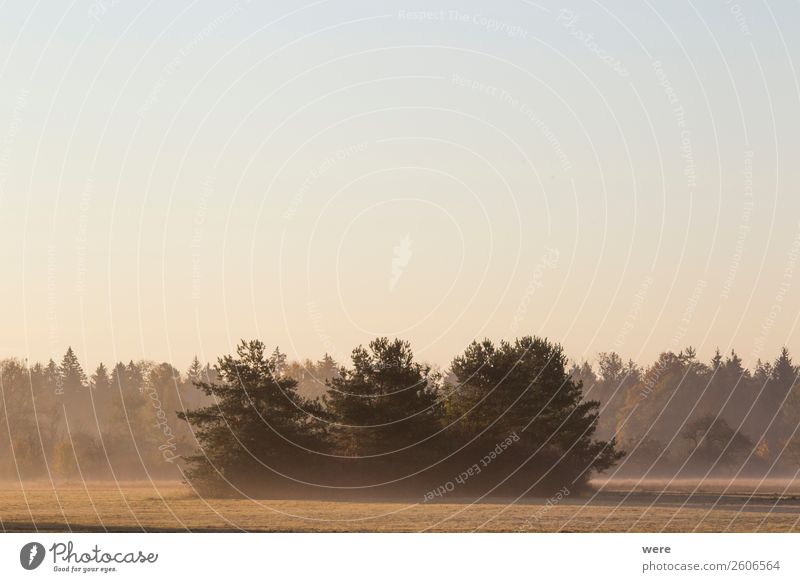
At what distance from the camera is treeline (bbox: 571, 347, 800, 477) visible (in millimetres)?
121312

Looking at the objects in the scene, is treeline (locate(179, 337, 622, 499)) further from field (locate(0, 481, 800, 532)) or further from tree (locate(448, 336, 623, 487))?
field (locate(0, 481, 800, 532))

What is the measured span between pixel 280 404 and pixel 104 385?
248 ft

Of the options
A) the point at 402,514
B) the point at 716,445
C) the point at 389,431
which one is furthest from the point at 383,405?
the point at 716,445

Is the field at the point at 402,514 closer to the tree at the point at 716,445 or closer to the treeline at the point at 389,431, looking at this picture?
the treeline at the point at 389,431

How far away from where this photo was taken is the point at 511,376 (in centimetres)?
7331

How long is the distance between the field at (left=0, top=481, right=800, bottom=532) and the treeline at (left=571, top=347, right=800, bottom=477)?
1938 inches

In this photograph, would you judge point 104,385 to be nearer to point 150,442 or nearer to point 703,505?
point 150,442

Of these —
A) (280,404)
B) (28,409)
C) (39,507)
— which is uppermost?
(28,409)

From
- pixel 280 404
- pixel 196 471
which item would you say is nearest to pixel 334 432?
pixel 280 404
